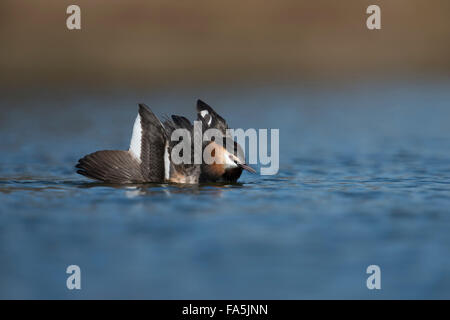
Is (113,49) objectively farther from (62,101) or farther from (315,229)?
(315,229)

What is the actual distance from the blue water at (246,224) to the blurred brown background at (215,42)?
7833 millimetres

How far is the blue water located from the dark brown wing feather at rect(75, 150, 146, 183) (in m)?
0.21

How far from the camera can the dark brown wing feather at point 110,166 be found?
1003 centimetres

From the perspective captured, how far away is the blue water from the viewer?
251 inches

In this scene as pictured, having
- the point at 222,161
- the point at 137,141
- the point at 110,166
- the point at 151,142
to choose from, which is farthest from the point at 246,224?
the point at 110,166

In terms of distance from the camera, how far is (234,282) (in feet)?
20.9

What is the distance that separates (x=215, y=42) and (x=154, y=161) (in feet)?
49.2

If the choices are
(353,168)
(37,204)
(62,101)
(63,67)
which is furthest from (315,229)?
(63,67)

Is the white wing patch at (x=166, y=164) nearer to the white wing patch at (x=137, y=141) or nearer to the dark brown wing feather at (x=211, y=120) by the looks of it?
the white wing patch at (x=137, y=141)

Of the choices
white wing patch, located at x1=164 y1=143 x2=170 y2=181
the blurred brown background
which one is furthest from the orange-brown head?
the blurred brown background

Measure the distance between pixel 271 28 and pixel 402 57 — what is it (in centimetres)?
433

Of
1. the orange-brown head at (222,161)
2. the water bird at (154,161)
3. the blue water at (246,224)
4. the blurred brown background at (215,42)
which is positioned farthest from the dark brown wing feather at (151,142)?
the blurred brown background at (215,42)

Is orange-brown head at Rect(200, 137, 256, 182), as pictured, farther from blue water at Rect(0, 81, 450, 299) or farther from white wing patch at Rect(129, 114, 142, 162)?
white wing patch at Rect(129, 114, 142, 162)

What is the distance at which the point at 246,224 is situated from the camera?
8125 mm
